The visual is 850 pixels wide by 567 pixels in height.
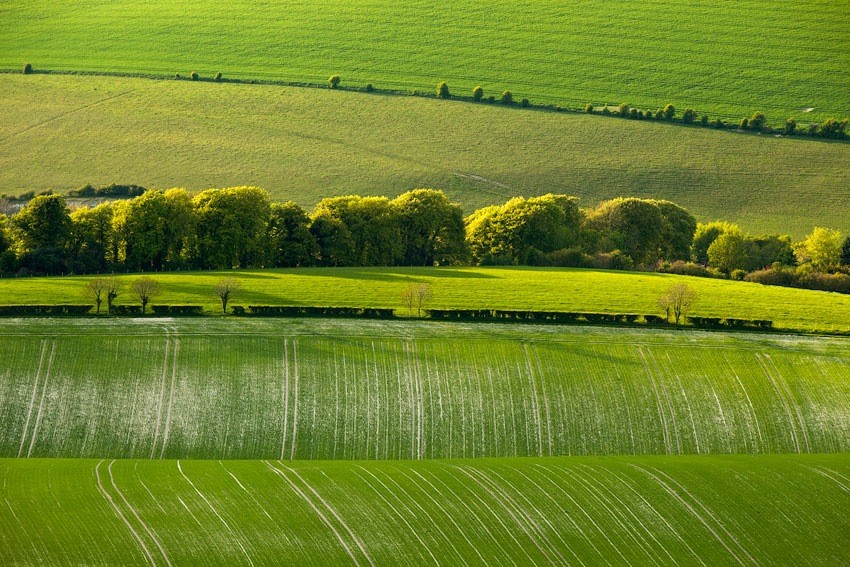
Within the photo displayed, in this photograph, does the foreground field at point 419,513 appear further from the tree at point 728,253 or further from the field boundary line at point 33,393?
the tree at point 728,253

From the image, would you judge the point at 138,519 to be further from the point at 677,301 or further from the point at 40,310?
the point at 677,301

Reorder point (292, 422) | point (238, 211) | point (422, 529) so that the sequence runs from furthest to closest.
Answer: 1. point (238, 211)
2. point (292, 422)
3. point (422, 529)

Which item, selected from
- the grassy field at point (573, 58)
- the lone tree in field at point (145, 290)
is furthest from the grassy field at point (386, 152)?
the lone tree in field at point (145, 290)

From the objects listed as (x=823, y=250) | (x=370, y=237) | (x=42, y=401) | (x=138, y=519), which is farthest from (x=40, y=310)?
(x=823, y=250)

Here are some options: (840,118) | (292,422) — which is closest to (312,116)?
(840,118)

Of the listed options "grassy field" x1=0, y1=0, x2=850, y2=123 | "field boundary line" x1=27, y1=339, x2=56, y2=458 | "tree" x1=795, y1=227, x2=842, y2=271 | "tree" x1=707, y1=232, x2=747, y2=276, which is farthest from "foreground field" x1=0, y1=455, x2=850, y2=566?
"grassy field" x1=0, y1=0, x2=850, y2=123

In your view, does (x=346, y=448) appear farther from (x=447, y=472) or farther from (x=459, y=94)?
(x=459, y=94)

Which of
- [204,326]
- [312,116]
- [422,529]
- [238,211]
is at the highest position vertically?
[312,116]

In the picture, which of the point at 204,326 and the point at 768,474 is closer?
the point at 768,474
